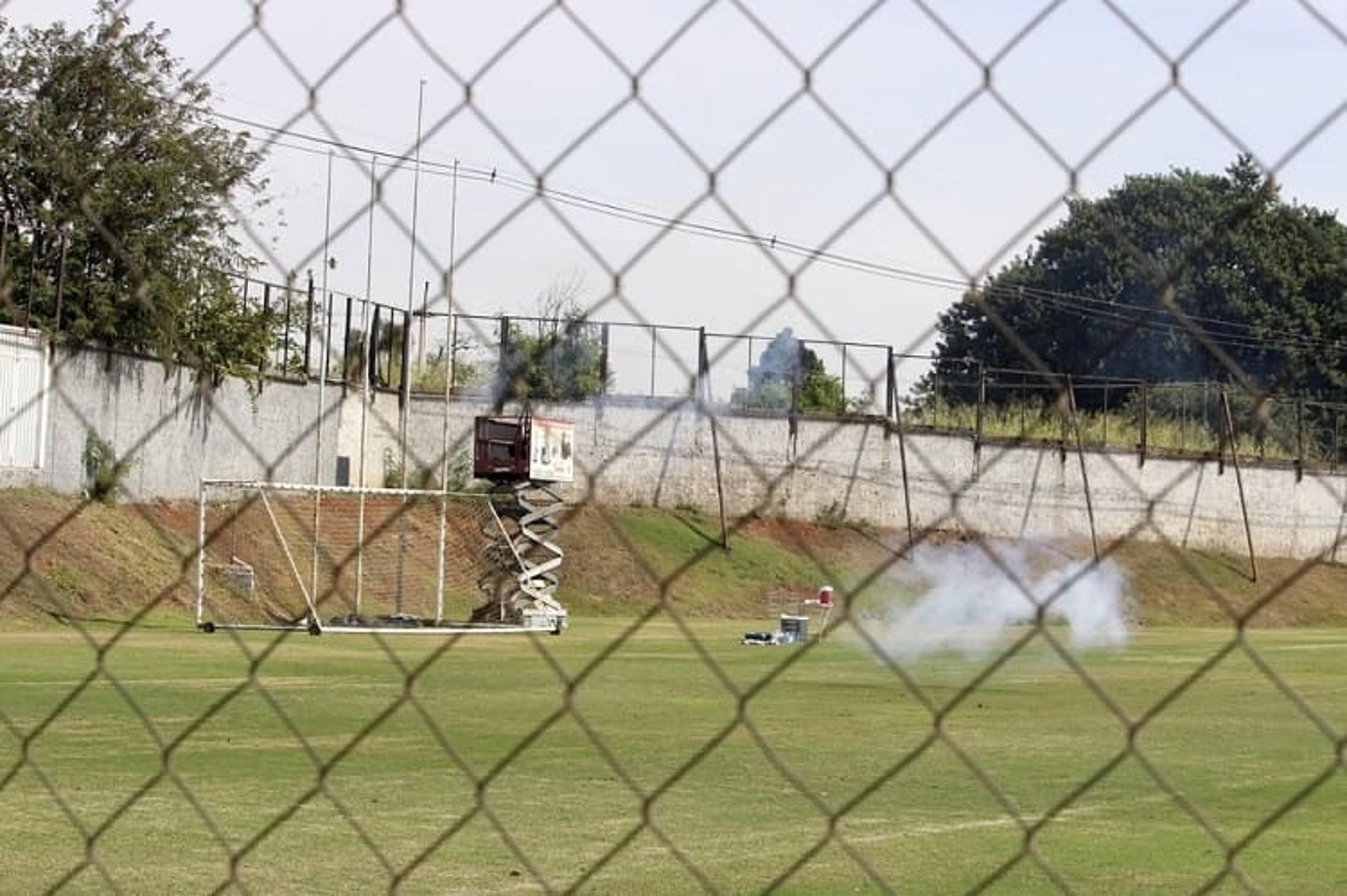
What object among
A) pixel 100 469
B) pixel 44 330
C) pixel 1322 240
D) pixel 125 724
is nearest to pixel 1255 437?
pixel 1322 240

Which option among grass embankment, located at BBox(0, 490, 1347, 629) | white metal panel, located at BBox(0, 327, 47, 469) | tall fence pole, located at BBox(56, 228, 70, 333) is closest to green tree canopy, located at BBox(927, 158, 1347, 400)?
grass embankment, located at BBox(0, 490, 1347, 629)

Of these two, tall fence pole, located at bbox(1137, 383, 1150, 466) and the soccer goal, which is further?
the soccer goal

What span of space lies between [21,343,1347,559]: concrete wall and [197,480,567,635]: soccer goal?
Result: 979 mm

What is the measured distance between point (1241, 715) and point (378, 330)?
48.0 feet

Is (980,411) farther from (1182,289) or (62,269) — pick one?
(1182,289)

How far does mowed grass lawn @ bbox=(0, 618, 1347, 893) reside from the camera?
19.0ft

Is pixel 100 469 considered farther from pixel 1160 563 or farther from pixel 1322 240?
pixel 1322 240

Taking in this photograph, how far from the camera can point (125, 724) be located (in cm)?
1398

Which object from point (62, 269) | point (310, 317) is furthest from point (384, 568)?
point (310, 317)

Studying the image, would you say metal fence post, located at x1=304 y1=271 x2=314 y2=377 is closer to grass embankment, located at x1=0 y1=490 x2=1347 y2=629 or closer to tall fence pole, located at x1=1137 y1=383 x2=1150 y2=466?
grass embankment, located at x1=0 y1=490 x2=1347 y2=629

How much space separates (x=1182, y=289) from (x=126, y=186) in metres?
2.22

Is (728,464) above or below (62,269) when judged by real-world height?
below

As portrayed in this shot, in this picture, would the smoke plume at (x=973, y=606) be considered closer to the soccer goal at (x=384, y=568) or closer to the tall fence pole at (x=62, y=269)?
the soccer goal at (x=384, y=568)

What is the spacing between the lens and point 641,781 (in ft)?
38.8
